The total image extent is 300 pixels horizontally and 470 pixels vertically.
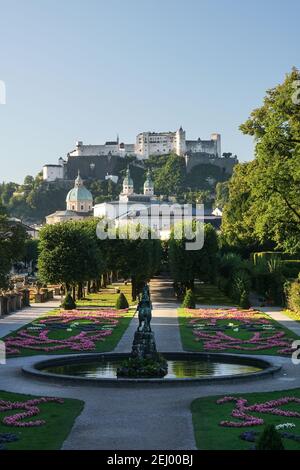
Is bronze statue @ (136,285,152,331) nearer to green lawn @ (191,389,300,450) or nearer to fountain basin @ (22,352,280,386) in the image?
fountain basin @ (22,352,280,386)

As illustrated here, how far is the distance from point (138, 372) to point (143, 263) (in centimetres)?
4415

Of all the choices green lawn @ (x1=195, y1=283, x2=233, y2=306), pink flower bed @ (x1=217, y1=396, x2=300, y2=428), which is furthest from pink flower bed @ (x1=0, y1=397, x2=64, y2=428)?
green lawn @ (x1=195, y1=283, x2=233, y2=306)

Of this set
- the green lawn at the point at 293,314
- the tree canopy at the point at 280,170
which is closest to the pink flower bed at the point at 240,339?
the green lawn at the point at 293,314

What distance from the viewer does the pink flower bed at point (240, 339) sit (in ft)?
112

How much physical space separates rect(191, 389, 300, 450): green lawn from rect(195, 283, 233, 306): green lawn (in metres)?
38.8

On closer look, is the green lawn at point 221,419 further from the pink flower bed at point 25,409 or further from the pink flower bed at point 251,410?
the pink flower bed at point 25,409

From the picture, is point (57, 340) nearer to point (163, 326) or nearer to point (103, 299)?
point (163, 326)

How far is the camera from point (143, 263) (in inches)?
2768

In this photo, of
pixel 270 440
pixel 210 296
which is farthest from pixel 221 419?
pixel 210 296

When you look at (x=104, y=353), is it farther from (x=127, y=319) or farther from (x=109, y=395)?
(x=127, y=319)

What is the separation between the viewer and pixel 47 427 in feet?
62.2

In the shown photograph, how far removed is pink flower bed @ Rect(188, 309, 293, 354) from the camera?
3425 centimetres

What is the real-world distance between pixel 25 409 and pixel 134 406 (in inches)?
105

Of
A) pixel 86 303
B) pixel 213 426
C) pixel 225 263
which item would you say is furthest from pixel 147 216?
pixel 213 426
